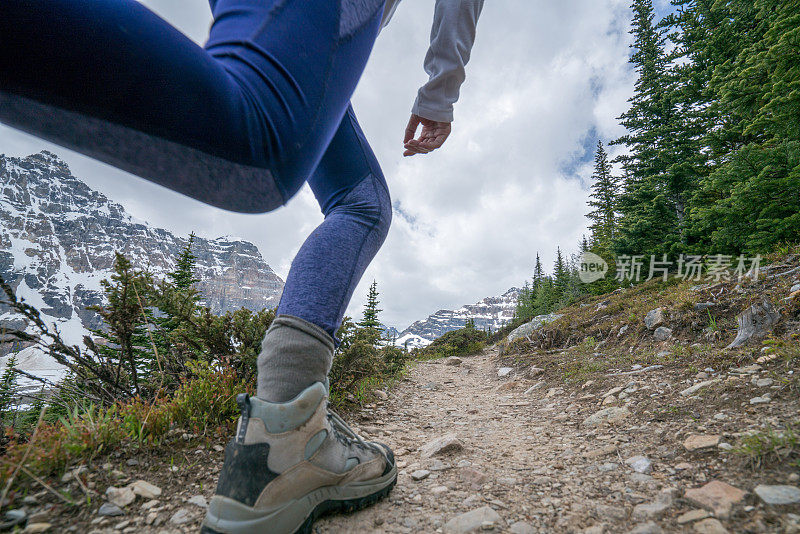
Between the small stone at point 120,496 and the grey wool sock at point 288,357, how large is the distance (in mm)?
689

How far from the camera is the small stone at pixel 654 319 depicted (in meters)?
4.57

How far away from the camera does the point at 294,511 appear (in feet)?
3.87

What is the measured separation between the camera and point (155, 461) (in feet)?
5.27

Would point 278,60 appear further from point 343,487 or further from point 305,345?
point 343,487

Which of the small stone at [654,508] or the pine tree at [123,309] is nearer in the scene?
the small stone at [654,508]

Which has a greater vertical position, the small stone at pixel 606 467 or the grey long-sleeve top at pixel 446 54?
the grey long-sleeve top at pixel 446 54

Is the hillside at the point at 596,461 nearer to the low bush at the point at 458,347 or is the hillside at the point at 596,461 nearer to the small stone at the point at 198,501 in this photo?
the small stone at the point at 198,501

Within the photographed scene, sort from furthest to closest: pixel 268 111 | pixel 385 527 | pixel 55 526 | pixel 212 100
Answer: pixel 385 527, pixel 55 526, pixel 268 111, pixel 212 100

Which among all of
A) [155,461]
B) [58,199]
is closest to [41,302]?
[58,199]

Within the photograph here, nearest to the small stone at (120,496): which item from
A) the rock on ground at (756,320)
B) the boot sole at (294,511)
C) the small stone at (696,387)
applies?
the boot sole at (294,511)

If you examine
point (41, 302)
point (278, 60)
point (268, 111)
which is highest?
point (41, 302)

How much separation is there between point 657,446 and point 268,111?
7.35 ft

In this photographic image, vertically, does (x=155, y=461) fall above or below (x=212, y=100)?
below

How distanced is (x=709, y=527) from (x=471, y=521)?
0.72 m
